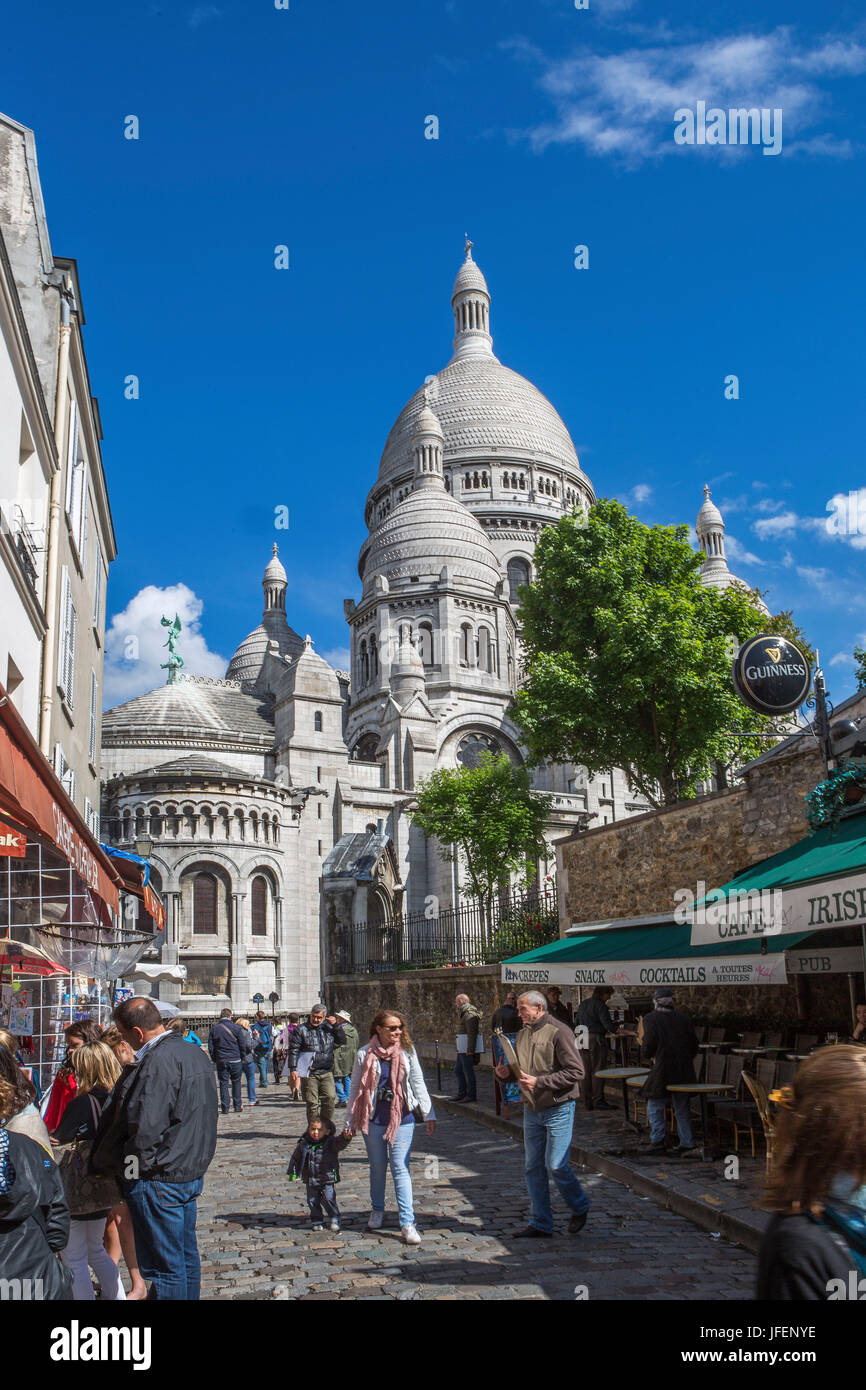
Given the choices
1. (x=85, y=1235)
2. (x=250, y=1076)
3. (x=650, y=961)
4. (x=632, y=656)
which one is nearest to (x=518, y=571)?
(x=632, y=656)

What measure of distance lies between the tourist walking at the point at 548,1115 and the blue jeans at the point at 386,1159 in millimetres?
898

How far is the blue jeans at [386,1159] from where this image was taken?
26.2ft

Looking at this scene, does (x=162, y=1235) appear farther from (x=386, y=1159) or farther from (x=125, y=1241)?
(x=386, y=1159)

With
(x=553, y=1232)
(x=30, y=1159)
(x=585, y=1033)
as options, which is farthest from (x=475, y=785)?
(x=30, y=1159)

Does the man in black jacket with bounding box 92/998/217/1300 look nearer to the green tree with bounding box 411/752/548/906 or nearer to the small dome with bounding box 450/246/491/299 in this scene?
the green tree with bounding box 411/752/548/906

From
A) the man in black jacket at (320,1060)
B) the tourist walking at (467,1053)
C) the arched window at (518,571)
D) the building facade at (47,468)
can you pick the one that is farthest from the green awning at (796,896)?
the arched window at (518,571)

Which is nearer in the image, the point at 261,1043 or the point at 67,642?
the point at 67,642

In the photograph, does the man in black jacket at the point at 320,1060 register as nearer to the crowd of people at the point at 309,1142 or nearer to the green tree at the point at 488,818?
the crowd of people at the point at 309,1142

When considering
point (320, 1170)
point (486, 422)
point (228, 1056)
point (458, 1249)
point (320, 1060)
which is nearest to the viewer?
point (458, 1249)

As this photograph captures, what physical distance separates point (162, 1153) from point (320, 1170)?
11.7 feet

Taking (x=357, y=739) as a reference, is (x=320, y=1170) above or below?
below

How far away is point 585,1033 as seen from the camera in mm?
14836

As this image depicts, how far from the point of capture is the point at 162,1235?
16.8 ft

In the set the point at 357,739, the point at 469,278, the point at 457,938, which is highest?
the point at 469,278
